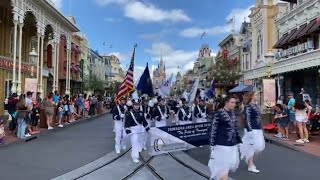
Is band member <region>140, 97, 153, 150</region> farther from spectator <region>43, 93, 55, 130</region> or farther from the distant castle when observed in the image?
the distant castle

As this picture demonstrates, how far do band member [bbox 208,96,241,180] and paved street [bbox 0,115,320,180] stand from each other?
241cm

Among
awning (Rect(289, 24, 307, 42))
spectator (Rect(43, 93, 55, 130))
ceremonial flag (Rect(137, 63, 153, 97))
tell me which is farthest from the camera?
awning (Rect(289, 24, 307, 42))

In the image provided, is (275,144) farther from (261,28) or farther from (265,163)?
(261,28)

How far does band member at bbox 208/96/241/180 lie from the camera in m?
6.93

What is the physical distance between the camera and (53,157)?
1222 cm

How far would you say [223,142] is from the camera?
699 centimetres

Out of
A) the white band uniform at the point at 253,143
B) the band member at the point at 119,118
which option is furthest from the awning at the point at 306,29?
→ the white band uniform at the point at 253,143

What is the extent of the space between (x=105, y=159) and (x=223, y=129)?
5.55 m

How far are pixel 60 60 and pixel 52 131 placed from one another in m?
29.7

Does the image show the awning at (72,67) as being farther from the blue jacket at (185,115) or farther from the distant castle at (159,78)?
the blue jacket at (185,115)

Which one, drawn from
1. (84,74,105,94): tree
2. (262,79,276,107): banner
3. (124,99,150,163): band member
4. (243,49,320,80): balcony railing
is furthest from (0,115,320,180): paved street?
(84,74,105,94): tree

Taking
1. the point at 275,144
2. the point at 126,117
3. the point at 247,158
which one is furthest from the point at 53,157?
the point at 275,144

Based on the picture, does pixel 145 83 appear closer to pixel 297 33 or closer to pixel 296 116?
pixel 296 116

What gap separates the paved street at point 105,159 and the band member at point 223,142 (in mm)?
2409
